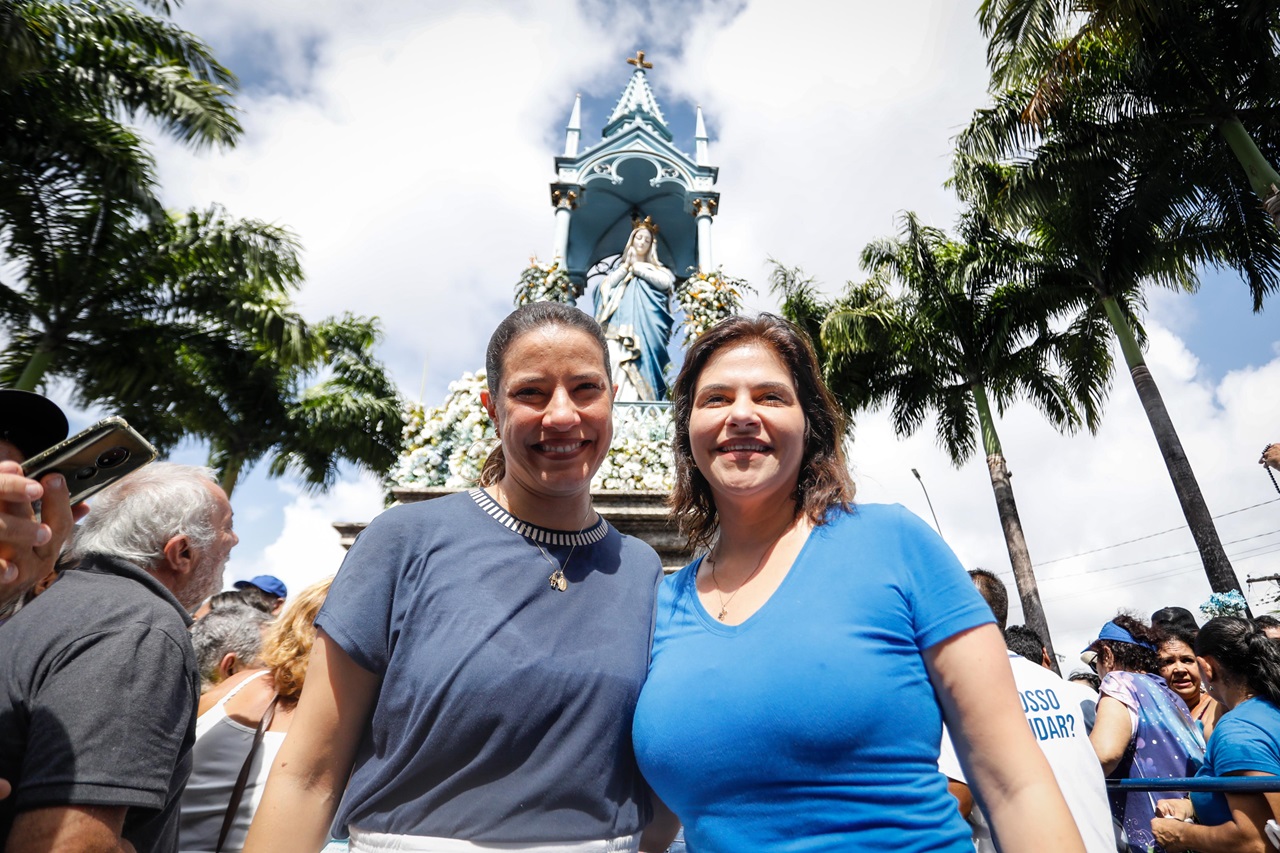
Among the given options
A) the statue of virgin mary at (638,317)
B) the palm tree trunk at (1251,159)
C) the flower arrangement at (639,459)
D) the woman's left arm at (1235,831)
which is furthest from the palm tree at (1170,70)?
the woman's left arm at (1235,831)

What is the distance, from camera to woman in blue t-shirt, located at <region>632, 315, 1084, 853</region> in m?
1.41

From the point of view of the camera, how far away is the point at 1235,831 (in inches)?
111

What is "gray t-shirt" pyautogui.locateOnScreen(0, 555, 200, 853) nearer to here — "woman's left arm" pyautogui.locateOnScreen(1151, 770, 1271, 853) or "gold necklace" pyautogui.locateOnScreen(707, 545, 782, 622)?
"gold necklace" pyautogui.locateOnScreen(707, 545, 782, 622)

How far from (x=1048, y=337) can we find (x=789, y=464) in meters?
16.4

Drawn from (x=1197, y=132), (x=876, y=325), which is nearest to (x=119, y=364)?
(x=876, y=325)

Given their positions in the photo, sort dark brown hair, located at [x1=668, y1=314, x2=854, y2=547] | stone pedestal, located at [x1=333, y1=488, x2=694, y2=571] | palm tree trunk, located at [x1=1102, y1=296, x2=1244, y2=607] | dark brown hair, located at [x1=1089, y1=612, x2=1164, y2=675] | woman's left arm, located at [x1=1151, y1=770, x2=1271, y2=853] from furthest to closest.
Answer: palm tree trunk, located at [x1=1102, y1=296, x2=1244, y2=607]
stone pedestal, located at [x1=333, y1=488, x2=694, y2=571]
dark brown hair, located at [x1=1089, y1=612, x2=1164, y2=675]
woman's left arm, located at [x1=1151, y1=770, x2=1271, y2=853]
dark brown hair, located at [x1=668, y1=314, x2=854, y2=547]

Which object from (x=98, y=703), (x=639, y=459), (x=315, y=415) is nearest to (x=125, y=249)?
(x=315, y=415)

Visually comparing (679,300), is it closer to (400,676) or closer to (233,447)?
(400,676)

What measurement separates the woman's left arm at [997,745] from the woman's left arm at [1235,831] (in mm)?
2116

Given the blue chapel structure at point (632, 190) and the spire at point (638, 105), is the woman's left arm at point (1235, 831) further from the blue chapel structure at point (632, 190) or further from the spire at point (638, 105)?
the spire at point (638, 105)

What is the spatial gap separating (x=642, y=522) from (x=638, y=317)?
4.18m

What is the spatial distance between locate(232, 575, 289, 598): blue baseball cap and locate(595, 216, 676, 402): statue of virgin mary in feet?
14.4

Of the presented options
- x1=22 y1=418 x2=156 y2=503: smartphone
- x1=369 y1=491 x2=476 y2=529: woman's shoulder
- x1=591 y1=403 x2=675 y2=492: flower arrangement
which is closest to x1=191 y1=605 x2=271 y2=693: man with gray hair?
x1=369 y1=491 x2=476 y2=529: woman's shoulder

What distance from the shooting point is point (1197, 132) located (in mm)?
10938
